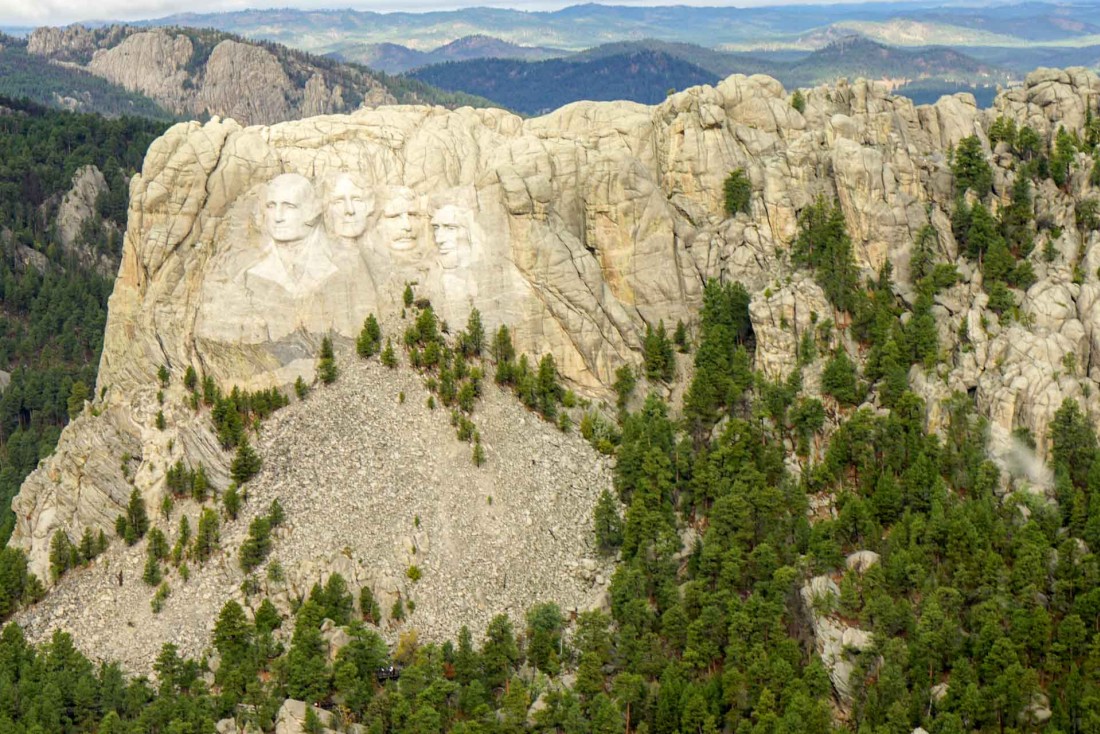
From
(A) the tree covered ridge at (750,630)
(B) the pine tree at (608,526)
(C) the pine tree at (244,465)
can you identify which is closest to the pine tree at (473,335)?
(A) the tree covered ridge at (750,630)

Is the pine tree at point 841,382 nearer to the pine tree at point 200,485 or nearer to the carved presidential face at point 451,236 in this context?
the carved presidential face at point 451,236

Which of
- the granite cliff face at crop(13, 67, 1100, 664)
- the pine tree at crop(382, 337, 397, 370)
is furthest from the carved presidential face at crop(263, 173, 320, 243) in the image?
the pine tree at crop(382, 337, 397, 370)

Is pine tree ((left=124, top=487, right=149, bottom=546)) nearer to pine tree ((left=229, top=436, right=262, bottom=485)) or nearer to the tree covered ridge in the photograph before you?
pine tree ((left=229, top=436, right=262, bottom=485))

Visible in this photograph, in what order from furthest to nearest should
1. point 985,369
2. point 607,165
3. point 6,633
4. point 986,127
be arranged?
point 986,127 → point 607,165 → point 985,369 → point 6,633

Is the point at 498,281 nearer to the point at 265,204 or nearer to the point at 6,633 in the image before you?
the point at 265,204

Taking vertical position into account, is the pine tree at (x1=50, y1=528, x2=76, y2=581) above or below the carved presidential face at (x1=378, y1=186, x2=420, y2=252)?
below

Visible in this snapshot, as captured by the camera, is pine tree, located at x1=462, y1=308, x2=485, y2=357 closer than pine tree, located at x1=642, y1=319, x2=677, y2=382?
Yes

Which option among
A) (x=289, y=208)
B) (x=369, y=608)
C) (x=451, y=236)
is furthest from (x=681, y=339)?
(x=369, y=608)

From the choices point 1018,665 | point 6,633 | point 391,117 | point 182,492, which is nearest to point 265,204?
point 391,117
